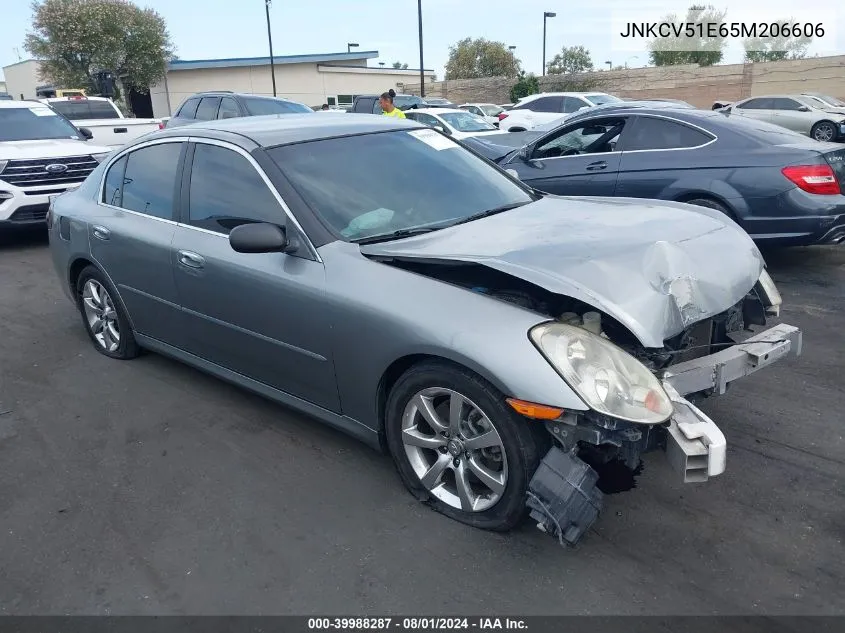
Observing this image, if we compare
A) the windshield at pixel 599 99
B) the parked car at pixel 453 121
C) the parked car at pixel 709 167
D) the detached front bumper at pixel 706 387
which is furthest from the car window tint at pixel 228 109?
the windshield at pixel 599 99

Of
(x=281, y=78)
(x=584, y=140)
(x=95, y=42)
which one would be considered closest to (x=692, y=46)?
(x=281, y=78)

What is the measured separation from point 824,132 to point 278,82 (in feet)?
106

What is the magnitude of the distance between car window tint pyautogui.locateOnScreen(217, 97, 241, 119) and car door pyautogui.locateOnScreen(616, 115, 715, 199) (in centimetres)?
766

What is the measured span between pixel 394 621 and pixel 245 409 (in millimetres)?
2029

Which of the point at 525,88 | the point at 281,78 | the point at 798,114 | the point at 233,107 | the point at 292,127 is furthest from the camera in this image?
the point at 281,78

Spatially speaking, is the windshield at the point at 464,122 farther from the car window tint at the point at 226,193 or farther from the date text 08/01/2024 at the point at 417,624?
the date text 08/01/2024 at the point at 417,624

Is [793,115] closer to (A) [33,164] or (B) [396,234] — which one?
(A) [33,164]

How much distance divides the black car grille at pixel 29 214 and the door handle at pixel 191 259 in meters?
6.03

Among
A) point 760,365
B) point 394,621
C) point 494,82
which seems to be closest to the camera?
point 394,621

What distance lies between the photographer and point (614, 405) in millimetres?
2592

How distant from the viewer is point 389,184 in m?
3.83

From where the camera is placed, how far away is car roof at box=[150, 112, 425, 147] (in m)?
3.93

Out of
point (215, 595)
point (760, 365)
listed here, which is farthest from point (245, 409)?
point (760, 365)

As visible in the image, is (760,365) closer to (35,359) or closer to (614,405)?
(614,405)
